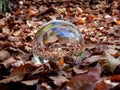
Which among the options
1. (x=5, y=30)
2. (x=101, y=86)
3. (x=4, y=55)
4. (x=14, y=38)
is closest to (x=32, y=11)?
(x=5, y=30)

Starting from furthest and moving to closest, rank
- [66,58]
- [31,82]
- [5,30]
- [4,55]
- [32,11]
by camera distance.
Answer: [32,11] < [5,30] < [4,55] < [66,58] < [31,82]

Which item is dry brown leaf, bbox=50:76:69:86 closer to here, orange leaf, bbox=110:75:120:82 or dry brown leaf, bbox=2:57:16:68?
orange leaf, bbox=110:75:120:82

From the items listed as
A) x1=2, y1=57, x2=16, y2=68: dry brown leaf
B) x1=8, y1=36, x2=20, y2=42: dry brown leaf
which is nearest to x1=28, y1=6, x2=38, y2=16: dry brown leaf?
x1=8, y1=36, x2=20, y2=42: dry brown leaf

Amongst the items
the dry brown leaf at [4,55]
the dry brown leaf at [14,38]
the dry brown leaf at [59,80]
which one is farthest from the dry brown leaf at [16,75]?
the dry brown leaf at [14,38]

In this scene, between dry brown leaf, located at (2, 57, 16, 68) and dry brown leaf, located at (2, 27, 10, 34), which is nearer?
dry brown leaf, located at (2, 57, 16, 68)

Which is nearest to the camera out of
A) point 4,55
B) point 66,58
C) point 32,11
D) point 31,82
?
point 31,82

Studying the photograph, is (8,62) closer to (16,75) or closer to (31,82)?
(16,75)
